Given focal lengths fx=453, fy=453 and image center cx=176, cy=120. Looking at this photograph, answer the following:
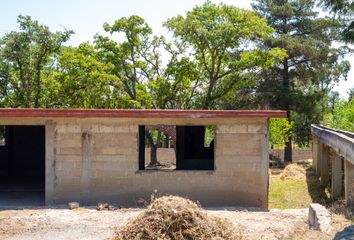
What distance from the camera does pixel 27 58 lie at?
2792 cm

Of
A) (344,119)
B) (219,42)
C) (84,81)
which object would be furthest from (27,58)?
(344,119)

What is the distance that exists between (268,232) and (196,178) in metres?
3.93

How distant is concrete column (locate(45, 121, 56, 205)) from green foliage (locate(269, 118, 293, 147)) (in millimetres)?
18320

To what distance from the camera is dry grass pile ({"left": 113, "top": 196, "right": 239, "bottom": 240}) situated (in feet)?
27.0

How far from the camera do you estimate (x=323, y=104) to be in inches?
1292

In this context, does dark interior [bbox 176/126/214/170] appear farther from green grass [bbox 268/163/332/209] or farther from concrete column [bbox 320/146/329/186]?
concrete column [bbox 320/146/329/186]

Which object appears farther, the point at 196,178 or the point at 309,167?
the point at 309,167

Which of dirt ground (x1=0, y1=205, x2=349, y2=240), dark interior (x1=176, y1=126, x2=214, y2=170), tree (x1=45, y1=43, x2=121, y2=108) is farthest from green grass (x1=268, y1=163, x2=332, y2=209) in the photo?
tree (x1=45, y1=43, x2=121, y2=108)

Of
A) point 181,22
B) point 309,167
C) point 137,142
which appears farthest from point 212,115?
point 309,167

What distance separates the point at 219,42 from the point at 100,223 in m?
16.9

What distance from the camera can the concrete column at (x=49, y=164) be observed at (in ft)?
43.0

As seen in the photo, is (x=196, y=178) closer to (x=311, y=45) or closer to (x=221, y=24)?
(x=221, y=24)

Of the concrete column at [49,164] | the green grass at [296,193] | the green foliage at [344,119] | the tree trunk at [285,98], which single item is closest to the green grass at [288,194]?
the green grass at [296,193]

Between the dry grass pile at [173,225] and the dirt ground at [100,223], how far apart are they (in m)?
0.63
